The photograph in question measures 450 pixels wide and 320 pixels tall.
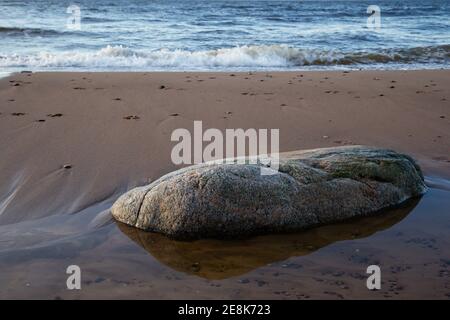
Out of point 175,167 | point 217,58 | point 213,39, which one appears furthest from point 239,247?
point 213,39

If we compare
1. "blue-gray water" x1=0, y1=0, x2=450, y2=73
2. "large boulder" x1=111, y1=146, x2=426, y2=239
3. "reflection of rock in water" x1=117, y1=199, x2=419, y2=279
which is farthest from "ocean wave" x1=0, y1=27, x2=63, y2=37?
"reflection of rock in water" x1=117, y1=199, x2=419, y2=279

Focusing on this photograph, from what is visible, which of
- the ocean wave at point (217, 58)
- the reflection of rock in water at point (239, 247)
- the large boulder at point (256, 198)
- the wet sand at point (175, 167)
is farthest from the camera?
the ocean wave at point (217, 58)

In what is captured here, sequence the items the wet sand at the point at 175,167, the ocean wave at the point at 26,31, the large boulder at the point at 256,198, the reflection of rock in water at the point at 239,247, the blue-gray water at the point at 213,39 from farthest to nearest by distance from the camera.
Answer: the ocean wave at the point at 26,31 < the blue-gray water at the point at 213,39 < the large boulder at the point at 256,198 < the reflection of rock in water at the point at 239,247 < the wet sand at the point at 175,167

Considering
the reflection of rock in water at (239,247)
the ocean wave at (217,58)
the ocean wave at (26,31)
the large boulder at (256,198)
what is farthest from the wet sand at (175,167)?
the ocean wave at (26,31)

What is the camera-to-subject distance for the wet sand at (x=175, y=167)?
3.49m

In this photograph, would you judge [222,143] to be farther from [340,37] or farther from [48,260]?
[340,37]

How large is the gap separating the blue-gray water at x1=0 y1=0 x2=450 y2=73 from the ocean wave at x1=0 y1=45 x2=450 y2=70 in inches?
0.9

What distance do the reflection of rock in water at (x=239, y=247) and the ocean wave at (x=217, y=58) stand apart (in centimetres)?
866

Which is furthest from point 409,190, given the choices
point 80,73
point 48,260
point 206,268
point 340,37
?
point 340,37

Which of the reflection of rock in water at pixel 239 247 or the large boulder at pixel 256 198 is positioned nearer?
the reflection of rock in water at pixel 239 247

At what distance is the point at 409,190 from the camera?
4949 millimetres

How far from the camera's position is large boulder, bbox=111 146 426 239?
13.8ft

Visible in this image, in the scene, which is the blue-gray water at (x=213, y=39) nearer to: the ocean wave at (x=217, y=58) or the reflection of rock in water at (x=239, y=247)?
the ocean wave at (x=217, y=58)

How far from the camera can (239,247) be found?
4012 millimetres
